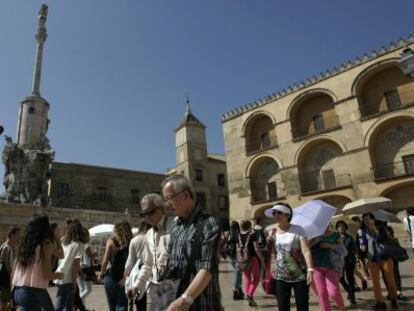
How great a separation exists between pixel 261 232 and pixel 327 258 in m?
3.27

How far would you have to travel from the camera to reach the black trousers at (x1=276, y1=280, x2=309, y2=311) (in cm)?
430

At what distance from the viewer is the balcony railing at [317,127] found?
2789 cm

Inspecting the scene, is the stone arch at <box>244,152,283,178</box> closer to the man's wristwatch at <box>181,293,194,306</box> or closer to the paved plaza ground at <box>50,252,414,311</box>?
the paved plaza ground at <box>50,252,414,311</box>

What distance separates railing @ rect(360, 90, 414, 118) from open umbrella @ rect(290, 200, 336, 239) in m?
21.8

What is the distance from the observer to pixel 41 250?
4055 mm

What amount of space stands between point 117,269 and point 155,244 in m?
1.67

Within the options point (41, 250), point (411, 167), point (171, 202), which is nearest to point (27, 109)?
point (41, 250)

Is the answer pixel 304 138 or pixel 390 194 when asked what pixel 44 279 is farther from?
pixel 304 138

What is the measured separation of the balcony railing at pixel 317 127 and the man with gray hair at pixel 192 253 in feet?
86.9

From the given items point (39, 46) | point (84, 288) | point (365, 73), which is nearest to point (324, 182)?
point (365, 73)

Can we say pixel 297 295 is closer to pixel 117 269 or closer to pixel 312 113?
pixel 117 269

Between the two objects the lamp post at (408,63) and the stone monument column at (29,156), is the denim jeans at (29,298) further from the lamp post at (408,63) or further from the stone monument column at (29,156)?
the stone monument column at (29,156)

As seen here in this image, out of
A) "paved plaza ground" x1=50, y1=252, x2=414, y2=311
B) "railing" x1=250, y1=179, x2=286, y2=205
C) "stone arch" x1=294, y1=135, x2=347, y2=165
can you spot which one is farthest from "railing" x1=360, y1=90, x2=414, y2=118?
"paved plaza ground" x1=50, y1=252, x2=414, y2=311

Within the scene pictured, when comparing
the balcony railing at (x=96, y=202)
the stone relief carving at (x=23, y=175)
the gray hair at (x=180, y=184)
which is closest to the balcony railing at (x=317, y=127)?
the balcony railing at (x=96, y=202)
